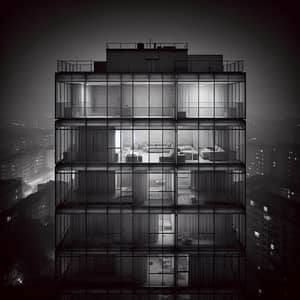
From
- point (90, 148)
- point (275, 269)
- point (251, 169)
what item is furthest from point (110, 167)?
point (251, 169)

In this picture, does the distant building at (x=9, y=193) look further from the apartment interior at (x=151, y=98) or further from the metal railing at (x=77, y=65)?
the apartment interior at (x=151, y=98)

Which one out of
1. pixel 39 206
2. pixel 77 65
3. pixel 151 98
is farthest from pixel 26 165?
pixel 151 98

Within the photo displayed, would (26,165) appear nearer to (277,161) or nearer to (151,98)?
(277,161)

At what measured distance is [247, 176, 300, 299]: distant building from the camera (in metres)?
39.2

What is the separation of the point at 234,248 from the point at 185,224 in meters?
3.30

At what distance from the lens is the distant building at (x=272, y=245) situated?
3925cm

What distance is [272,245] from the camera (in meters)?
51.8

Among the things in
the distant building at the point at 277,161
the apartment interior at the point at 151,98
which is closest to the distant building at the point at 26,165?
the distant building at the point at 277,161

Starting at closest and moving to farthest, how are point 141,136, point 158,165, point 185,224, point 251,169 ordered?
1. point 158,165
2. point 185,224
3. point 141,136
4. point 251,169

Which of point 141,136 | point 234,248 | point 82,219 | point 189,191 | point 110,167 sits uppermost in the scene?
point 141,136

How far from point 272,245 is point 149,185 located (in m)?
35.3

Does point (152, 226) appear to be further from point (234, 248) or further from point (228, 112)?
point (228, 112)

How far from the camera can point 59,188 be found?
2303 cm

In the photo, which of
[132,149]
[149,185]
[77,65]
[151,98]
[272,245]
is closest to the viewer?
[132,149]
